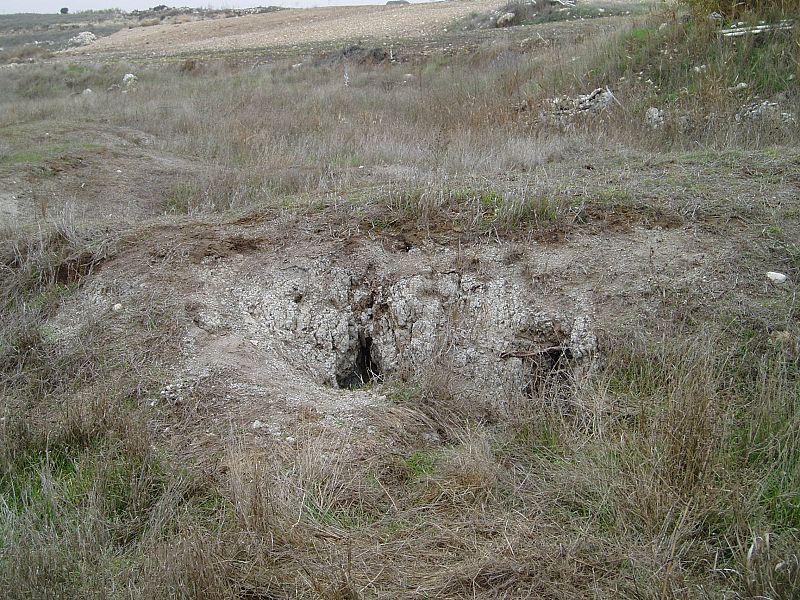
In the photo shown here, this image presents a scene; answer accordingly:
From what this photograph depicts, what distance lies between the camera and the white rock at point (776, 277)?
4.01m

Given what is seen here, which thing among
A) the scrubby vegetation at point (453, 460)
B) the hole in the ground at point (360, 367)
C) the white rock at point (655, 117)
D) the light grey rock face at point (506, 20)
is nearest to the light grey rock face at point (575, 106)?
the white rock at point (655, 117)

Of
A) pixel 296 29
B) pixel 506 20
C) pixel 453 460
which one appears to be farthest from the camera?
pixel 296 29

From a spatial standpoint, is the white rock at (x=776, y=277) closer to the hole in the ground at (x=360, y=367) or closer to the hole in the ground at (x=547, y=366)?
the hole in the ground at (x=547, y=366)

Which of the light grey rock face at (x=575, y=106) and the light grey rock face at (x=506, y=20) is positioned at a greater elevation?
the light grey rock face at (x=506, y=20)

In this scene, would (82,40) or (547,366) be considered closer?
(547,366)

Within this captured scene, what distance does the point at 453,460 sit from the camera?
3.02 metres

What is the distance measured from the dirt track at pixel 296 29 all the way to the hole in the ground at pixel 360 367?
66.8 feet

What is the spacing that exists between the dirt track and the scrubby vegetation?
19614mm

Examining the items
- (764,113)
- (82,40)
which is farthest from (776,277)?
(82,40)

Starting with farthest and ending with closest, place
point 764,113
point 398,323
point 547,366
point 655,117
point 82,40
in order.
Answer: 1. point 82,40
2. point 655,117
3. point 764,113
4. point 398,323
5. point 547,366

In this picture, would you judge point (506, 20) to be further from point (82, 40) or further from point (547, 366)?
point (82, 40)

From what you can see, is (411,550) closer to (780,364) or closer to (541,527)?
(541,527)

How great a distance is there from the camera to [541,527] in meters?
2.62

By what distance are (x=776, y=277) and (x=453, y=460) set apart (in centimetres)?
243
